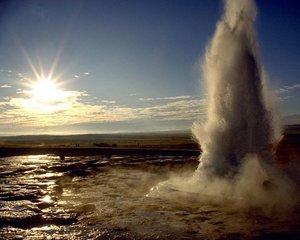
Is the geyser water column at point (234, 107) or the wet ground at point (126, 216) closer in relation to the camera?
the wet ground at point (126, 216)

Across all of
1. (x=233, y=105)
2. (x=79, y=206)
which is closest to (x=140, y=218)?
(x=79, y=206)

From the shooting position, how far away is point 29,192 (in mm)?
16844

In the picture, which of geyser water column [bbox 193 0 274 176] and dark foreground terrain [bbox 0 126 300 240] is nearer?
dark foreground terrain [bbox 0 126 300 240]

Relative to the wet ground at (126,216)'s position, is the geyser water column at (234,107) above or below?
above

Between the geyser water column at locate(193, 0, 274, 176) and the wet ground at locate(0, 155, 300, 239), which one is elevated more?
the geyser water column at locate(193, 0, 274, 176)

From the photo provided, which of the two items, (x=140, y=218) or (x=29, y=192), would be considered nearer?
(x=140, y=218)

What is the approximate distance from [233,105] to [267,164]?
3.80 metres

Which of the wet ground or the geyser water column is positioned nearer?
the wet ground

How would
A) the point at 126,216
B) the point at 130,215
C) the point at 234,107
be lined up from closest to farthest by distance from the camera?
the point at 126,216
the point at 130,215
the point at 234,107

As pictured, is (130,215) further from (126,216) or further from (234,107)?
(234,107)

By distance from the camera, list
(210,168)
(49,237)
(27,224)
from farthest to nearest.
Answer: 1. (210,168)
2. (27,224)
3. (49,237)

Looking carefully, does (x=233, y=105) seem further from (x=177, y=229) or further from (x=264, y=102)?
(x=177, y=229)

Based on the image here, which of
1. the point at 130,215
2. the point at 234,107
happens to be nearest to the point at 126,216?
the point at 130,215

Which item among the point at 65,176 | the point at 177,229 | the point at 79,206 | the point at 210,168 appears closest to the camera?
the point at 177,229
